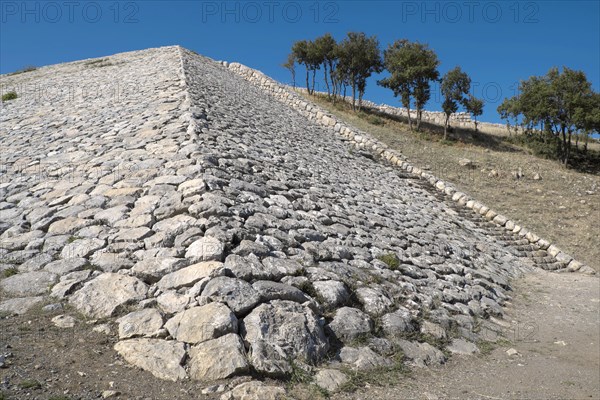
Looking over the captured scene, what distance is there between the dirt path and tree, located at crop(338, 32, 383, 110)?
111ft

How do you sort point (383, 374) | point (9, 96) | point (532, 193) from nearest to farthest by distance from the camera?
1. point (383, 374)
2. point (532, 193)
3. point (9, 96)

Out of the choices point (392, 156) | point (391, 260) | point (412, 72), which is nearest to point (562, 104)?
point (412, 72)

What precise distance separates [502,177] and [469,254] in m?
12.2

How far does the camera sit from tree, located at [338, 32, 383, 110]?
4019 centimetres

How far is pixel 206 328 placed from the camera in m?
4.04

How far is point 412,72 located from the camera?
1447 inches

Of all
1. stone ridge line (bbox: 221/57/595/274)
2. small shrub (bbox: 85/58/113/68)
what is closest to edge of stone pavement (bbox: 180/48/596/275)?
stone ridge line (bbox: 221/57/595/274)

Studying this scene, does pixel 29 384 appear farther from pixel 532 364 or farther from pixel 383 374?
pixel 532 364

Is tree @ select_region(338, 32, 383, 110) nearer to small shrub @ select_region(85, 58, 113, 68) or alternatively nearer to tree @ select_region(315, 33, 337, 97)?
tree @ select_region(315, 33, 337, 97)

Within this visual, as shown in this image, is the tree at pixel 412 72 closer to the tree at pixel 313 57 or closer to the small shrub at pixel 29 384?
the tree at pixel 313 57

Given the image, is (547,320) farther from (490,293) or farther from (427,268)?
(427,268)

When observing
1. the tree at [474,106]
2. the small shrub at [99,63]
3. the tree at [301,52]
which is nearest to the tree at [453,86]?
the tree at [474,106]

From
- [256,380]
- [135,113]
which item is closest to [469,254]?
[256,380]

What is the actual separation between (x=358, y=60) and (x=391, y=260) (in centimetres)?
3618
